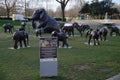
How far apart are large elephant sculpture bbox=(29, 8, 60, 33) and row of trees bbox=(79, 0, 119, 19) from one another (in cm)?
4260

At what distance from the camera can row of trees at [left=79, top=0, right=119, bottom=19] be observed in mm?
70938

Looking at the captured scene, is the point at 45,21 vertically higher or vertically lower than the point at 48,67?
higher

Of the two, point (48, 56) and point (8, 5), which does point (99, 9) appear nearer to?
point (8, 5)

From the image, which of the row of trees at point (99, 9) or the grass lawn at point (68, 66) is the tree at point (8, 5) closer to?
the row of trees at point (99, 9)

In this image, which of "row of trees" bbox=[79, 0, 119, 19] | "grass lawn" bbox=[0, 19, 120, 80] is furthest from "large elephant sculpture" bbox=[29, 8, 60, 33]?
"row of trees" bbox=[79, 0, 119, 19]

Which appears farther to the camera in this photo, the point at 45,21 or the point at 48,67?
the point at 45,21

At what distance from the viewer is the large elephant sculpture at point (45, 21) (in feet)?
91.1

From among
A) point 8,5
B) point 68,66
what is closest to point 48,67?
point 68,66

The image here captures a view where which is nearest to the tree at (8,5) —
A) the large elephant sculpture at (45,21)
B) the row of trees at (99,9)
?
the row of trees at (99,9)

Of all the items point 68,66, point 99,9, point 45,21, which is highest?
point 99,9

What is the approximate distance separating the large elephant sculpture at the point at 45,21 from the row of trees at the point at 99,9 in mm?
42595

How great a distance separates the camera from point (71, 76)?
33.1ft

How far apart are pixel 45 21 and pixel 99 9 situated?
43.5m

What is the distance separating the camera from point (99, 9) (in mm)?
70625
